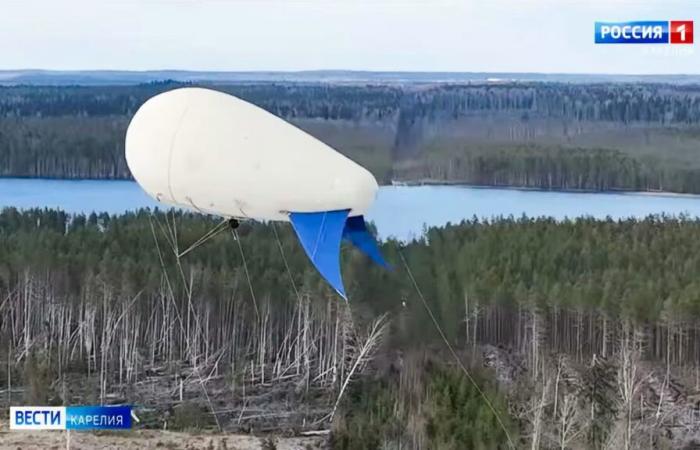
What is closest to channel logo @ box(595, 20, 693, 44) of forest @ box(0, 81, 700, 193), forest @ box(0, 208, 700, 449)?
forest @ box(0, 81, 700, 193)

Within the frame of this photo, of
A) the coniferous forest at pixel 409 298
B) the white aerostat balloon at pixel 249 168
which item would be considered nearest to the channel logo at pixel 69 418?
the coniferous forest at pixel 409 298

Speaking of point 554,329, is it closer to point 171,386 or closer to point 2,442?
point 171,386

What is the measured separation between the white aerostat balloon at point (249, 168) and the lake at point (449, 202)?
3.17m

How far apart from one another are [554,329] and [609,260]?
2.84 feet

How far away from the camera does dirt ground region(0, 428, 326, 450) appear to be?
8984 mm

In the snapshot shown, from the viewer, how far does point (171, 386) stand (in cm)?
990

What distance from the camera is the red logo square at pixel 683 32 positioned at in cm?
1126

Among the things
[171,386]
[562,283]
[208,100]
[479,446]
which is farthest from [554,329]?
[208,100]
